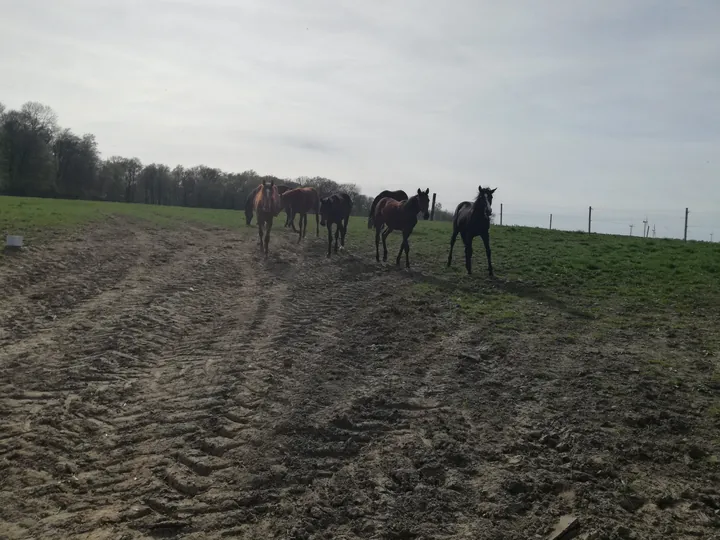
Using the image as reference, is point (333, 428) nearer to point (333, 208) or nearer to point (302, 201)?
point (333, 208)

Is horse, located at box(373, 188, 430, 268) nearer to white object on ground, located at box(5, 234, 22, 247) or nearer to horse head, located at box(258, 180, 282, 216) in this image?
horse head, located at box(258, 180, 282, 216)

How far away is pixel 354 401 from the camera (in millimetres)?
5535

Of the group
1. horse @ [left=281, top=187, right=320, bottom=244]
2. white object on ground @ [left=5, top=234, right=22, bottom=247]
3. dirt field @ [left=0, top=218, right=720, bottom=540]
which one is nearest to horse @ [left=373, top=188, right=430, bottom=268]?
horse @ [left=281, top=187, right=320, bottom=244]

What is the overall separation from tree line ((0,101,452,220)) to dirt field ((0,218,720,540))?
32465 mm

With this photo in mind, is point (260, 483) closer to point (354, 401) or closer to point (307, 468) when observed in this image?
point (307, 468)

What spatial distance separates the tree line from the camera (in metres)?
48.5

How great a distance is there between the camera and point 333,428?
497cm

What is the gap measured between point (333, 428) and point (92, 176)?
199 feet

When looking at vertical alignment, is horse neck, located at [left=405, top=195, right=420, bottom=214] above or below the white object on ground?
above

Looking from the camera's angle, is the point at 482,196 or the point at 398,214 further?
the point at 398,214

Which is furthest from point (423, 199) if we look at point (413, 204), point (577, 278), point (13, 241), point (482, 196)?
point (13, 241)

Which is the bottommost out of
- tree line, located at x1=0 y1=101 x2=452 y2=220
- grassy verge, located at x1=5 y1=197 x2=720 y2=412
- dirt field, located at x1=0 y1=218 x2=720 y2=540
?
dirt field, located at x1=0 y1=218 x2=720 y2=540

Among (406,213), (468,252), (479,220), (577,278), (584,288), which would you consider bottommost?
(584,288)

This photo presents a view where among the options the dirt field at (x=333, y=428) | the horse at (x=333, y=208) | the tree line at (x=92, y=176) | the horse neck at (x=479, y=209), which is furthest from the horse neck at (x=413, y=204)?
the tree line at (x=92, y=176)
